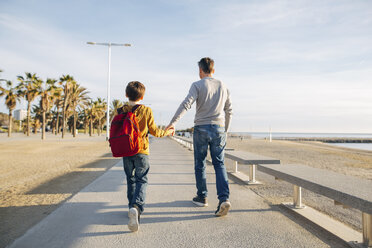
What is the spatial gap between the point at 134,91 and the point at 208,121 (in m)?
1.06

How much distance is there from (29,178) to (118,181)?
2563mm

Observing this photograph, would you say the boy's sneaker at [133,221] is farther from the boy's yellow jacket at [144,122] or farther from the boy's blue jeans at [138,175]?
the boy's yellow jacket at [144,122]

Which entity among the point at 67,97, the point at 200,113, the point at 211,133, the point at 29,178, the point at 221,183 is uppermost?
the point at 67,97

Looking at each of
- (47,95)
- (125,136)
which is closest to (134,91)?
(125,136)

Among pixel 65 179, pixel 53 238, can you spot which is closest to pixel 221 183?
pixel 53 238

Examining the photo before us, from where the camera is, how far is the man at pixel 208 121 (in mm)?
3254

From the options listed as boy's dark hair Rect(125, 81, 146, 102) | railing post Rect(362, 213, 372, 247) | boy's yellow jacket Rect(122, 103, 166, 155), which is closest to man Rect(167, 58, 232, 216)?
boy's yellow jacket Rect(122, 103, 166, 155)

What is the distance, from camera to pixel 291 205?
3.49 meters

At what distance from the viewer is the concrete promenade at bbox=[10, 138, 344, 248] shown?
236 cm

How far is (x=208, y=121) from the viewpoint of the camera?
10.8 ft

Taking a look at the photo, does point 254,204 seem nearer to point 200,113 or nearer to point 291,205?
point 291,205

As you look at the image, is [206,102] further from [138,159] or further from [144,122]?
[138,159]

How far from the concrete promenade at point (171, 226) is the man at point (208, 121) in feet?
1.43

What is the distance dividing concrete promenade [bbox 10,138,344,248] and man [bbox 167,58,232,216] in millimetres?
436
